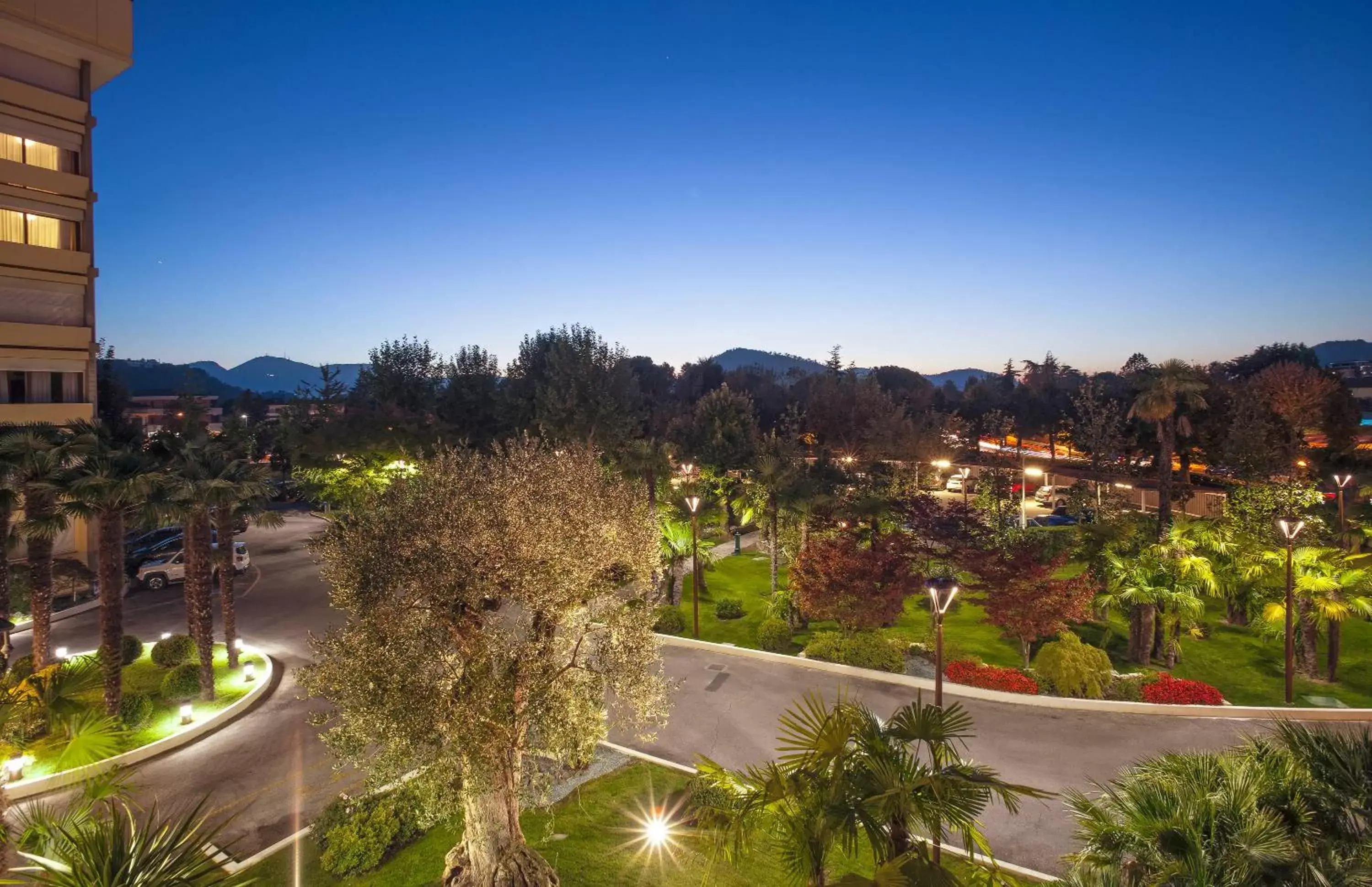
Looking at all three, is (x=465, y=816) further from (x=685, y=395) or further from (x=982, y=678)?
(x=685, y=395)

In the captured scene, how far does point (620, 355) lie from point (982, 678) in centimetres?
3454

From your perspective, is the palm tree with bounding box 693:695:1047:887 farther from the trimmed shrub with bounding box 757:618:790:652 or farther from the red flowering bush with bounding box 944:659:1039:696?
the trimmed shrub with bounding box 757:618:790:652

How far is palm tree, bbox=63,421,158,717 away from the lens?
14.9 metres

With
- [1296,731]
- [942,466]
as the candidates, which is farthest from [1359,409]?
[1296,731]

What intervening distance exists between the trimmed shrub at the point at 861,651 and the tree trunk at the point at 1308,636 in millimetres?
11204

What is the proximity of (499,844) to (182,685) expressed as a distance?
→ 1291cm

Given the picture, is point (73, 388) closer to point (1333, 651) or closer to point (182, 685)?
point (182, 685)

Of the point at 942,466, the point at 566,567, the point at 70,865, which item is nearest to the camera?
the point at 70,865

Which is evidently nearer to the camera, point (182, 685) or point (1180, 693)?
point (1180, 693)

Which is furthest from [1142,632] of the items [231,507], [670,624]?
[231,507]

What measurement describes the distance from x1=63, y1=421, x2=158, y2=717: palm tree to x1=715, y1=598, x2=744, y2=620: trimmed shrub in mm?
17995

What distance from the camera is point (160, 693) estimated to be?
18.5 m

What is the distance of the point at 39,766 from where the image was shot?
1449cm

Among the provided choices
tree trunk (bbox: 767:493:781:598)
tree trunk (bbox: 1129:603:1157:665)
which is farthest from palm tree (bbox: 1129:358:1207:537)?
tree trunk (bbox: 767:493:781:598)
